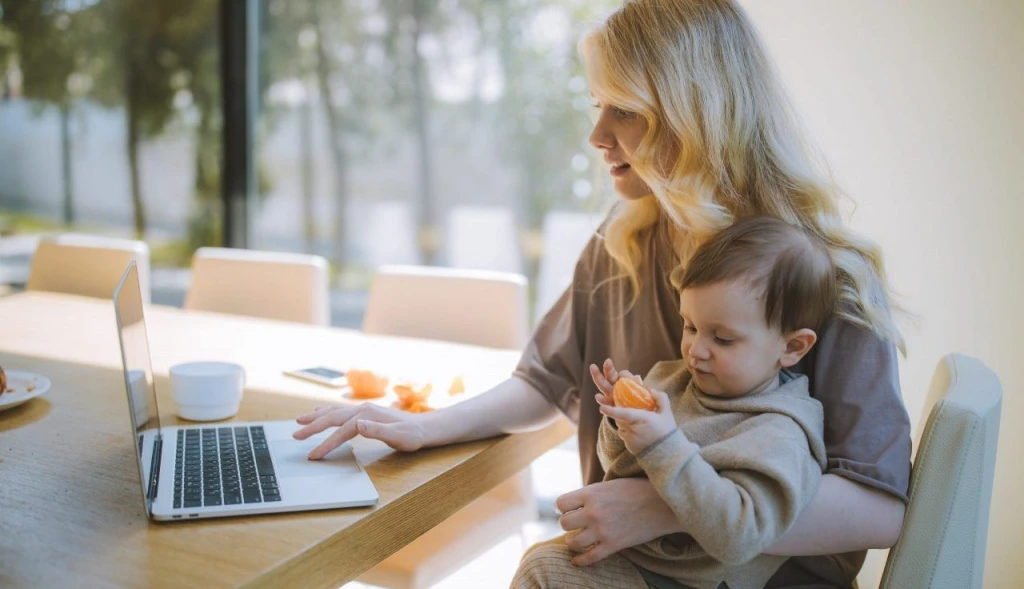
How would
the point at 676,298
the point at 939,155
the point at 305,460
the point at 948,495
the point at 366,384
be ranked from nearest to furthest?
the point at 948,495 < the point at 305,460 < the point at 676,298 < the point at 366,384 < the point at 939,155

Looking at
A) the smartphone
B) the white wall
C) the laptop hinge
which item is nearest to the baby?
the laptop hinge

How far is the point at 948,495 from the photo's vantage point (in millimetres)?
1172

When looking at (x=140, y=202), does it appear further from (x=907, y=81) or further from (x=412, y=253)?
(x=907, y=81)

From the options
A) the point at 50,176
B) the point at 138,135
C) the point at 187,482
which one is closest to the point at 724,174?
the point at 187,482

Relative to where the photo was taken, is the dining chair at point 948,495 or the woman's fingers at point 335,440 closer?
the dining chair at point 948,495

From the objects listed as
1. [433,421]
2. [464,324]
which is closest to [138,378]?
[433,421]

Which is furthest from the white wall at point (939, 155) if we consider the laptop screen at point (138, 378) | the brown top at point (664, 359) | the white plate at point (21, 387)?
the white plate at point (21, 387)

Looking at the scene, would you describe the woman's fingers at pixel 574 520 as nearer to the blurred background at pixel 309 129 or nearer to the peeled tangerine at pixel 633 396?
the peeled tangerine at pixel 633 396

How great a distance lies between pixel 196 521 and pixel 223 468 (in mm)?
162

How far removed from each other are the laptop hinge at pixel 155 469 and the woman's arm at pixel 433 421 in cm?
20

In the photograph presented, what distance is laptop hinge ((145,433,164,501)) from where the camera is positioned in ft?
3.64

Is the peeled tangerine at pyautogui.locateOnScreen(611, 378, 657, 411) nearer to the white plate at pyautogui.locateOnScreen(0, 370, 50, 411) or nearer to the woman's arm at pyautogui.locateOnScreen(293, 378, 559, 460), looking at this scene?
the woman's arm at pyautogui.locateOnScreen(293, 378, 559, 460)

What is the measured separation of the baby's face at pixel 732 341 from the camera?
1202 millimetres

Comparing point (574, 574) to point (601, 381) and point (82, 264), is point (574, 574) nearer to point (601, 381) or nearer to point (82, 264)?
point (601, 381)
